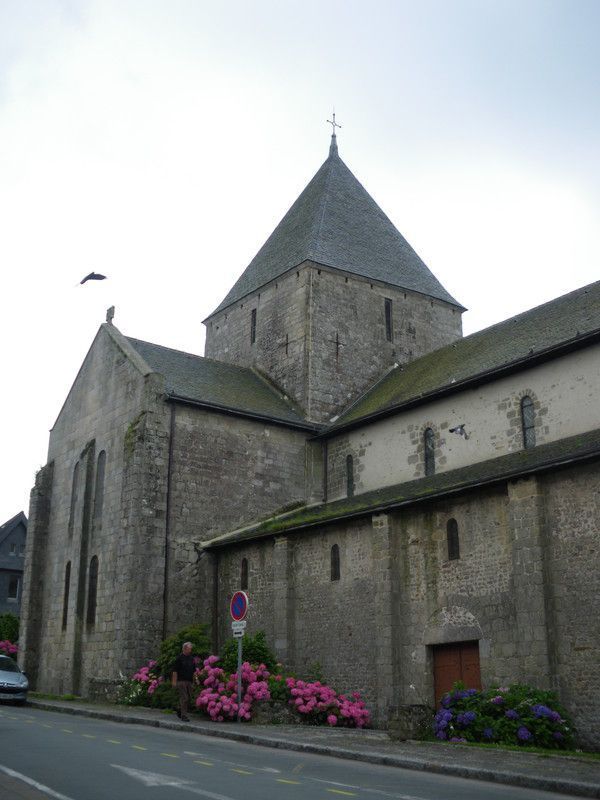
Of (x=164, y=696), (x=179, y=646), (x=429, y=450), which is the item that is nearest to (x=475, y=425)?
(x=429, y=450)

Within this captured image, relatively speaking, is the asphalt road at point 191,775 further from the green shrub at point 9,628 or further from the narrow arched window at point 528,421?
the green shrub at point 9,628

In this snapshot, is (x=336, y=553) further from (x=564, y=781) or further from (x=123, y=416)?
(x=564, y=781)

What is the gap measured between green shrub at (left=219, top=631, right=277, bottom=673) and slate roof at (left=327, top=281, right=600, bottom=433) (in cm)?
762

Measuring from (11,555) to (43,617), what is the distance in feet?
92.3

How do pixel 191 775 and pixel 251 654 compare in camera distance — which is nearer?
pixel 191 775

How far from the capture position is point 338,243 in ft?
108

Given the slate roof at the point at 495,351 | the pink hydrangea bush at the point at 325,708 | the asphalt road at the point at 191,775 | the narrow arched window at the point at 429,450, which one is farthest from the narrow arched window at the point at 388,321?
the asphalt road at the point at 191,775

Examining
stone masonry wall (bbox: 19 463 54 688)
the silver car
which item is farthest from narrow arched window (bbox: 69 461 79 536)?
the silver car

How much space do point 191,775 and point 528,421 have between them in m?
13.8

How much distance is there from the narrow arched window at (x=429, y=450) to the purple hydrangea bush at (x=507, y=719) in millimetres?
8799

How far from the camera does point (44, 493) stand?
3017cm

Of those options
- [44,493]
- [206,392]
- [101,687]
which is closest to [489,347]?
[206,392]

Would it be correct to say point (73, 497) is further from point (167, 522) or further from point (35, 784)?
point (35, 784)

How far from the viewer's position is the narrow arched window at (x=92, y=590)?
25594 mm
